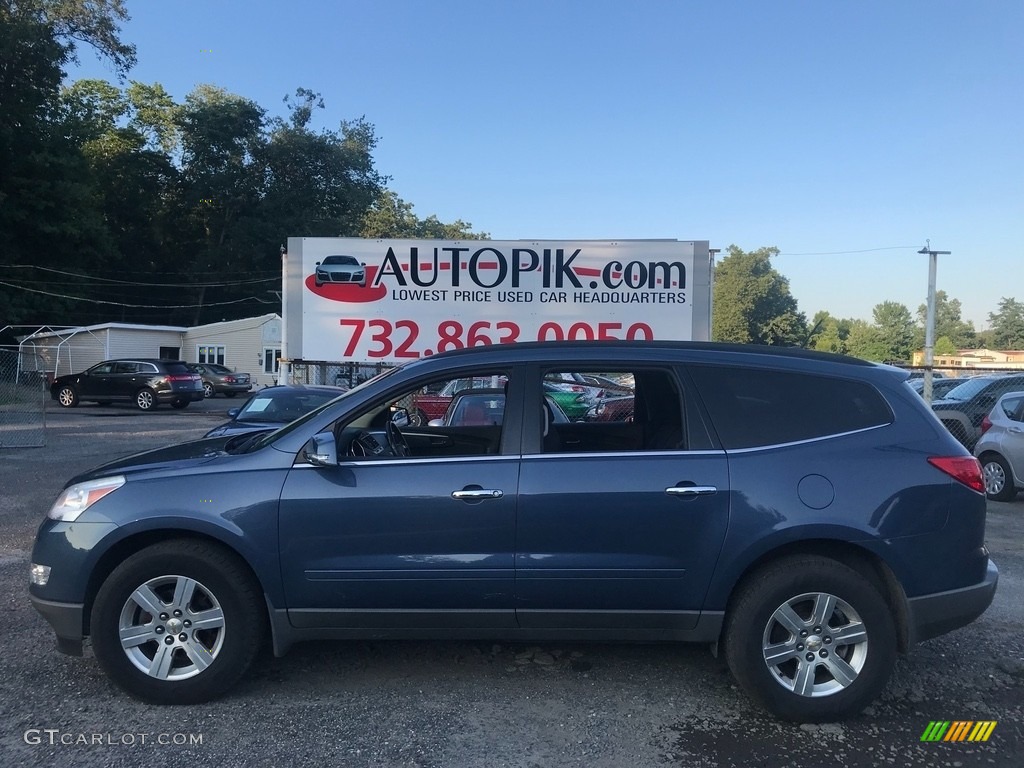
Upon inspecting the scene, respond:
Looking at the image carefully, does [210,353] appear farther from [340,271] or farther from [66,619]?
[66,619]

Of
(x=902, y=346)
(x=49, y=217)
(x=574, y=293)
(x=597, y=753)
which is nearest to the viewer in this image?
(x=597, y=753)

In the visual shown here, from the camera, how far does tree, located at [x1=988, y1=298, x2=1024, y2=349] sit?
205ft

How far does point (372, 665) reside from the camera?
442cm

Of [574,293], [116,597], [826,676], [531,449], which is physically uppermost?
[574,293]

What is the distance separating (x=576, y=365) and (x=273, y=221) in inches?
1975

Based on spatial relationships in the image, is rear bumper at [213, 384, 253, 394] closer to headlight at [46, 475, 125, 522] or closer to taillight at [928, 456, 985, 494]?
headlight at [46, 475, 125, 522]

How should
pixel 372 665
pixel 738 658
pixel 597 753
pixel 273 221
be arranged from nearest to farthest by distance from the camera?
pixel 597 753 < pixel 738 658 < pixel 372 665 < pixel 273 221

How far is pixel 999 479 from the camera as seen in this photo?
9867 mm

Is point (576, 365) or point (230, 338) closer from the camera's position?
→ point (576, 365)

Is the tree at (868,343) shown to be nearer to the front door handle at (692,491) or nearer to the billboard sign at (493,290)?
the billboard sign at (493,290)

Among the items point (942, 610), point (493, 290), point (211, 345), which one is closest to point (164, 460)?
point (942, 610)

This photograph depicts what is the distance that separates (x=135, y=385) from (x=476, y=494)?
2439 centimetres

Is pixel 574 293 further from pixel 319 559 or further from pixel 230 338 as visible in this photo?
pixel 230 338

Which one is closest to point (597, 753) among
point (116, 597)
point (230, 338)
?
point (116, 597)
